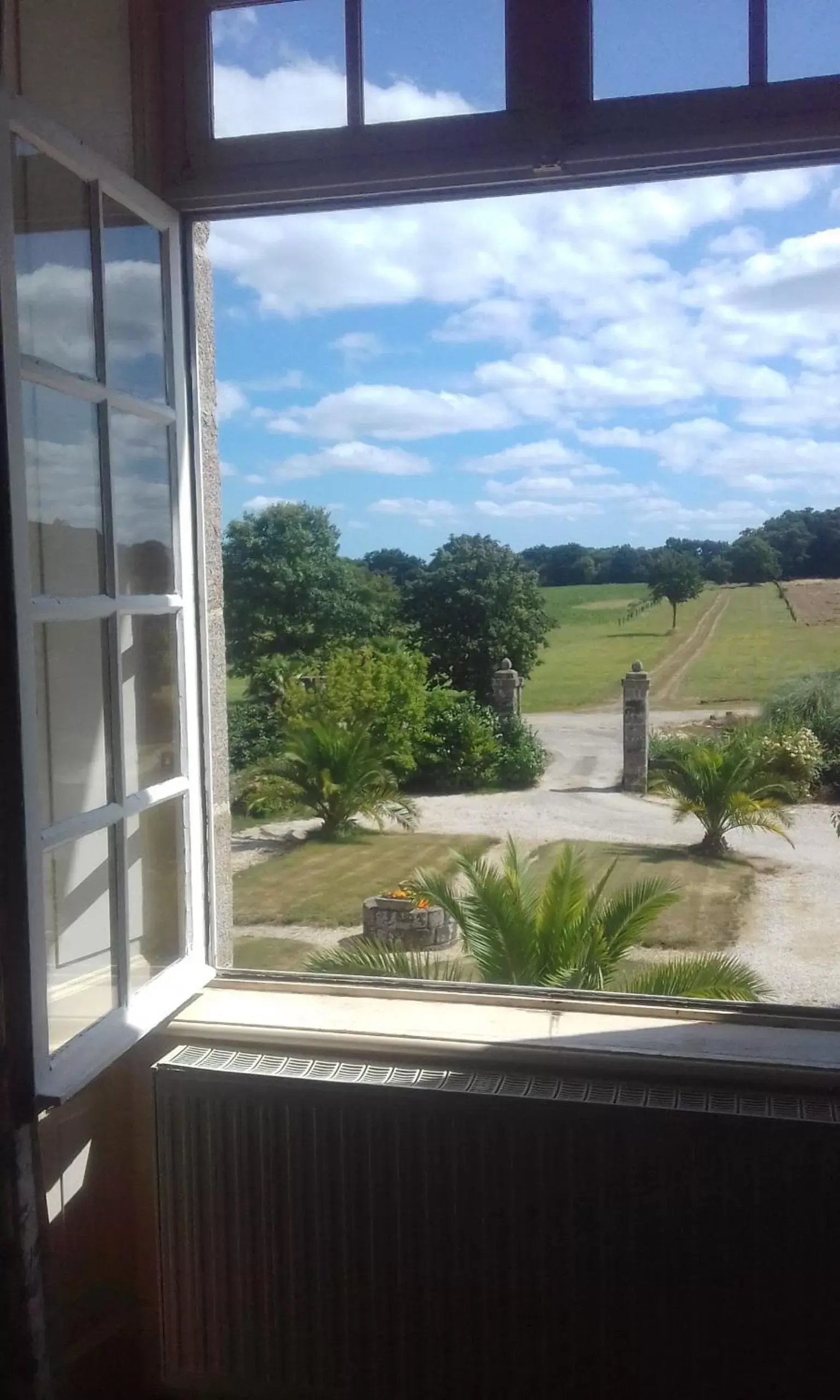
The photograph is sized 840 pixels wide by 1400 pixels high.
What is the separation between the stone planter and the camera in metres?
2.43

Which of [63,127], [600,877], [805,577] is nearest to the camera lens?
[63,127]

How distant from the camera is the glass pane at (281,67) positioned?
7.17 ft

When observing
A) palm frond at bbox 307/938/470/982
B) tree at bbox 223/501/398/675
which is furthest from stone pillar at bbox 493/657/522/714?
palm frond at bbox 307/938/470/982

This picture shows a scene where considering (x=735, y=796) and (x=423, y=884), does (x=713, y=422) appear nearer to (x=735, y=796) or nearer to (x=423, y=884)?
(x=735, y=796)

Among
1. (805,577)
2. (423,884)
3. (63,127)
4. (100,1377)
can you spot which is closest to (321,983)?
(423,884)

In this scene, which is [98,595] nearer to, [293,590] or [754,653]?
[293,590]

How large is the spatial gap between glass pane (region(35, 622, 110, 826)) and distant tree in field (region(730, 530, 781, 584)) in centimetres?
121

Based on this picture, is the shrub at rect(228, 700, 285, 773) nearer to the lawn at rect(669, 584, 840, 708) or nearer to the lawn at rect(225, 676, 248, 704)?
the lawn at rect(225, 676, 248, 704)

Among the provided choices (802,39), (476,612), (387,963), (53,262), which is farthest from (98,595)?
(802,39)

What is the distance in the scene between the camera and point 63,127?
177cm

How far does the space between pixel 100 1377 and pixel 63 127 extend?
225 cm

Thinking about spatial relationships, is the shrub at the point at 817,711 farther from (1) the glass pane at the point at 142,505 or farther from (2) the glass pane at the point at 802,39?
(1) the glass pane at the point at 142,505

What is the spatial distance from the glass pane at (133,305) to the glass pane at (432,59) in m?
0.50

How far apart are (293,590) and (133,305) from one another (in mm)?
673
